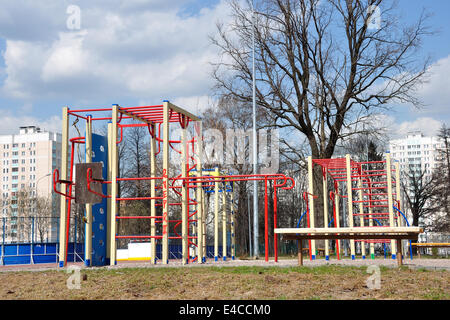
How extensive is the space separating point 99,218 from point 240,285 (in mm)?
6629

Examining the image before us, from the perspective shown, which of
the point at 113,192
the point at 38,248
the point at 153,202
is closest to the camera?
the point at 113,192

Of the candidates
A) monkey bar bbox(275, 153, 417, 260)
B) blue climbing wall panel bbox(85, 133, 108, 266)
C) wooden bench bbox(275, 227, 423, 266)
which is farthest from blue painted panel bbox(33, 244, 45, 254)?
wooden bench bbox(275, 227, 423, 266)

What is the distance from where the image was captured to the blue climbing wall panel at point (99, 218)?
12516 mm

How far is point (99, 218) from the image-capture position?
12773mm

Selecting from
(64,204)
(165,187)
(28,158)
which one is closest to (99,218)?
(64,204)

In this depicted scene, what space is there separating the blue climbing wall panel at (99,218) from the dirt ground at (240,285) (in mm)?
3804

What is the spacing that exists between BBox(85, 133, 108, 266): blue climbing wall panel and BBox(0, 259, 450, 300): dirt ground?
3804mm

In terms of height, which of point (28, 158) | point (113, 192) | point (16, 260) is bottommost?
point (16, 260)

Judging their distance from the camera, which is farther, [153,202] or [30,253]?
[30,253]

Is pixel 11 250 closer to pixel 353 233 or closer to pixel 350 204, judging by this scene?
pixel 350 204

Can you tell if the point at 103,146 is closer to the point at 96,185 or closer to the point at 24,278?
the point at 96,185

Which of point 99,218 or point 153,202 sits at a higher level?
point 153,202

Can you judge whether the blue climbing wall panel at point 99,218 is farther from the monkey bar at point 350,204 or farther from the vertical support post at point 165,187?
the monkey bar at point 350,204

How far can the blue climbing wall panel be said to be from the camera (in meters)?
12.5
